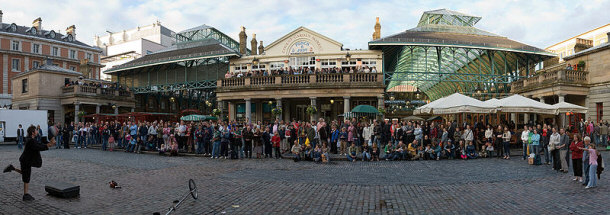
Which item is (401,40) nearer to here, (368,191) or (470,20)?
(470,20)

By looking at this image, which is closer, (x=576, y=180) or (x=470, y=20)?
(x=576, y=180)

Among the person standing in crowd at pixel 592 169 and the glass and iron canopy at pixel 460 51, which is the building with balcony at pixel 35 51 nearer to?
the glass and iron canopy at pixel 460 51

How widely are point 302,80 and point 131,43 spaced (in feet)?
185

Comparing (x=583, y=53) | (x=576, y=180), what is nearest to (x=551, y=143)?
(x=576, y=180)

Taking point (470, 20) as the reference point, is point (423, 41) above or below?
below

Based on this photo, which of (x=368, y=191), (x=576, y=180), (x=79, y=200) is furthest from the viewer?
(x=576, y=180)

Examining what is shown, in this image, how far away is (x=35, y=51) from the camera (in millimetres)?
56906

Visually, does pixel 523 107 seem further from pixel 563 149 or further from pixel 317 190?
pixel 317 190

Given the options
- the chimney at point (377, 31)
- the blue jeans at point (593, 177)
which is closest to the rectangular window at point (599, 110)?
the chimney at point (377, 31)

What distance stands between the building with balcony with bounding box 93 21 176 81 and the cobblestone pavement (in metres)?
60.6

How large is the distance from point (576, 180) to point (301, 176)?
8082mm

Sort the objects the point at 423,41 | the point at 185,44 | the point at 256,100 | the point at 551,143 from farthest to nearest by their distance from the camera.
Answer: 1. the point at 185,44
2. the point at 256,100
3. the point at 423,41
4. the point at 551,143

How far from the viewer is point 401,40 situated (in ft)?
86.8

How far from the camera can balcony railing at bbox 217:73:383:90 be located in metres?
25.7
